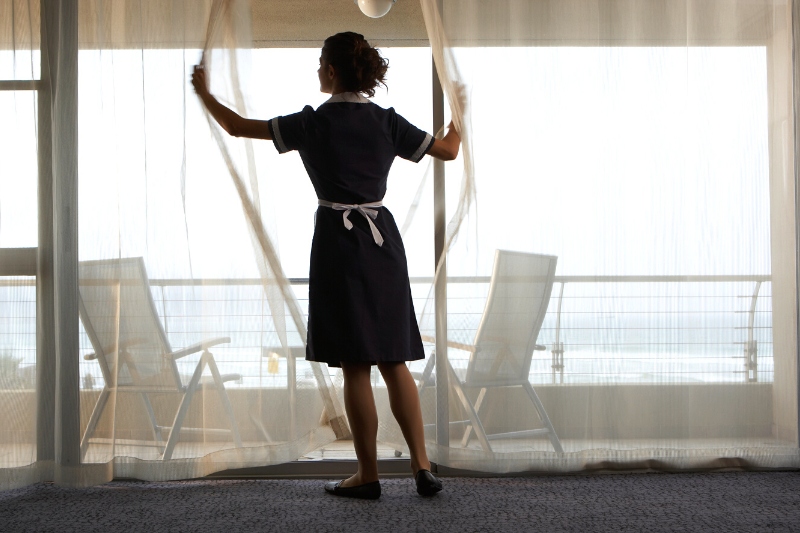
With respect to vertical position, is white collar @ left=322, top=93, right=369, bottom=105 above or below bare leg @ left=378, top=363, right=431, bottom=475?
above

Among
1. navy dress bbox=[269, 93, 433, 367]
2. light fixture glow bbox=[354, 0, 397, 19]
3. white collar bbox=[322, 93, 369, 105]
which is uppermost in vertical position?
light fixture glow bbox=[354, 0, 397, 19]

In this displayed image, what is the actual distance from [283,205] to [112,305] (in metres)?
0.62

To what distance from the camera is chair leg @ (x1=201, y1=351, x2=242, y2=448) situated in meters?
2.42

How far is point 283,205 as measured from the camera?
2.48m

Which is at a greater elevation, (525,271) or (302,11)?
(302,11)

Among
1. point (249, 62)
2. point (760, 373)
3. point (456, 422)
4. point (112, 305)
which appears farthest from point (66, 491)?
point (760, 373)

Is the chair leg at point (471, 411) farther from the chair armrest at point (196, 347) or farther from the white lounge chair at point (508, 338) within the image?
the chair armrest at point (196, 347)

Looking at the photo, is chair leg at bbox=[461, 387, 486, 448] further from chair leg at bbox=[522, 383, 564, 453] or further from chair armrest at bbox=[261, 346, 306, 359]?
chair armrest at bbox=[261, 346, 306, 359]

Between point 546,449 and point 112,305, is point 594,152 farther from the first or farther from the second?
point 112,305

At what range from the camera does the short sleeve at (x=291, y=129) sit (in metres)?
2.20

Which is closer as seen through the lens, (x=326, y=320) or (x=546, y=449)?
(x=326, y=320)

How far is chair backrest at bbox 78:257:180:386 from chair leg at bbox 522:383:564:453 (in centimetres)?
112

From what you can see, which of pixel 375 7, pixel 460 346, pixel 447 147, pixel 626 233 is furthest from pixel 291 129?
pixel 626 233

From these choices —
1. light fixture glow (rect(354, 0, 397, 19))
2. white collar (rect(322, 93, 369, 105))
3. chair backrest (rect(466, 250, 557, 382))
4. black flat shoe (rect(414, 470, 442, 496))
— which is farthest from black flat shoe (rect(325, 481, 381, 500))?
light fixture glow (rect(354, 0, 397, 19))
